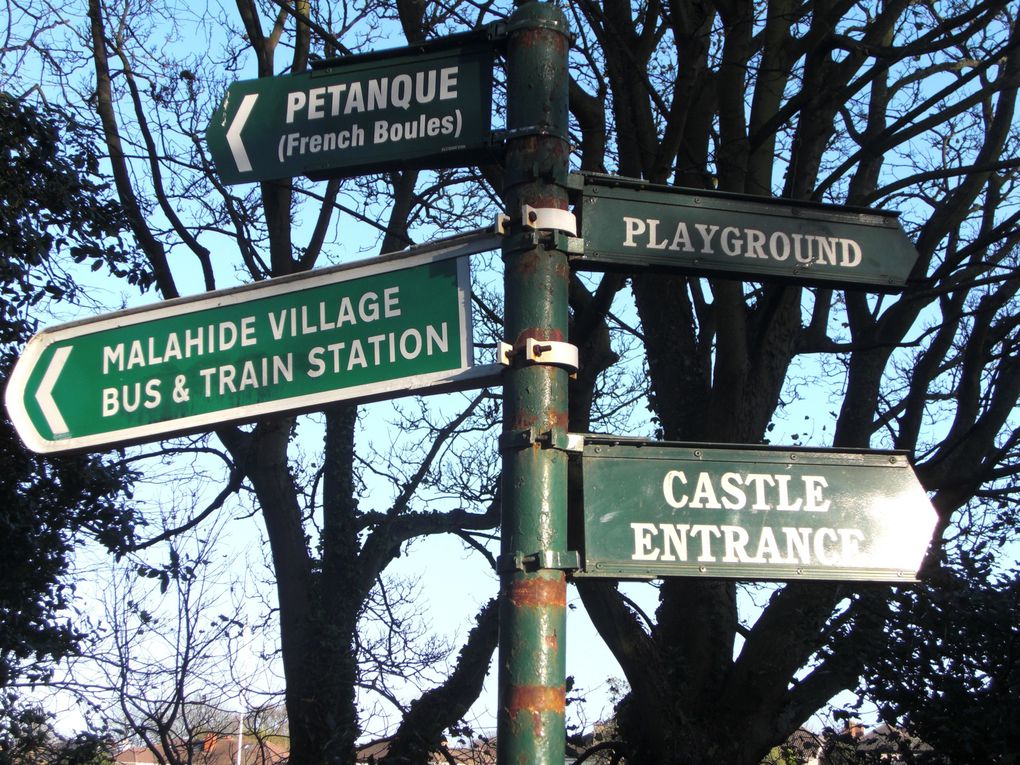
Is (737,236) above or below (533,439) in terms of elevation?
above

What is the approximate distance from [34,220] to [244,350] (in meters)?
5.21

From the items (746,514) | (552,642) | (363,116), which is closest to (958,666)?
(746,514)

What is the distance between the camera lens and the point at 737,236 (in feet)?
9.89

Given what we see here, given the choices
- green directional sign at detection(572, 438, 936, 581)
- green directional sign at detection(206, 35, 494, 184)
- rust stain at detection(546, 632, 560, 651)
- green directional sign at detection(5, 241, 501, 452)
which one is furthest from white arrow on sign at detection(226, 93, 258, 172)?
rust stain at detection(546, 632, 560, 651)

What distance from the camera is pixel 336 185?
1040 centimetres

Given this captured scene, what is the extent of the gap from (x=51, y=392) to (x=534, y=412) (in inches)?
54.0

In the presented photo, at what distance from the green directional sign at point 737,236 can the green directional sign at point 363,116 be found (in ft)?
1.33

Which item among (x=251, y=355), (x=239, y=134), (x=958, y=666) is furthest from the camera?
(x=958, y=666)

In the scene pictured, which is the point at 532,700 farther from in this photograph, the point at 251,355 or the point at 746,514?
the point at 251,355

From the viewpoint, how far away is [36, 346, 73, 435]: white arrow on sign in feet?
9.59

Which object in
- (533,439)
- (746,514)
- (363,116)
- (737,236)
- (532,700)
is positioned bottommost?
(532,700)

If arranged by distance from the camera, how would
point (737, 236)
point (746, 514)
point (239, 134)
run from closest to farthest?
1. point (746, 514)
2. point (737, 236)
3. point (239, 134)

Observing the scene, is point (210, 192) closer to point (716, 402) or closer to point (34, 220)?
point (34, 220)

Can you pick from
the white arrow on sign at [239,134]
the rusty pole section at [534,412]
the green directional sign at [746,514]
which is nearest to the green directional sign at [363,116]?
the white arrow on sign at [239,134]
